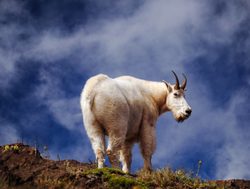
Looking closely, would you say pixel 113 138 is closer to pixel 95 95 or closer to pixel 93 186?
pixel 95 95

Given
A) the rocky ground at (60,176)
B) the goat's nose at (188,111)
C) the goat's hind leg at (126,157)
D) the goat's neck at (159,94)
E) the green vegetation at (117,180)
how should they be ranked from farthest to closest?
the goat's nose at (188,111), the goat's neck at (159,94), the goat's hind leg at (126,157), the green vegetation at (117,180), the rocky ground at (60,176)

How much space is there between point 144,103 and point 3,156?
5.79m

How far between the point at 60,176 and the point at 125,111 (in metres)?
3.88

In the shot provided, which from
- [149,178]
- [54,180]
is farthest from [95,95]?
[54,180]

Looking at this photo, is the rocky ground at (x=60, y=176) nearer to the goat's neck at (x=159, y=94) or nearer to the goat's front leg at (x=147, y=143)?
the goat's front leg at (x=147, y=143)

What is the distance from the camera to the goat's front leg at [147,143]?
589 inches

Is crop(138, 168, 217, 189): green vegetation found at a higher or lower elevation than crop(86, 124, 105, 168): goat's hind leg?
lower

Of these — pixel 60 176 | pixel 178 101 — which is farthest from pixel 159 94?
pixel 60 176

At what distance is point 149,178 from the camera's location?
11234 millimetres

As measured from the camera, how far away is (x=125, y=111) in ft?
44.3

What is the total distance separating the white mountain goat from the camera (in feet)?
42.9

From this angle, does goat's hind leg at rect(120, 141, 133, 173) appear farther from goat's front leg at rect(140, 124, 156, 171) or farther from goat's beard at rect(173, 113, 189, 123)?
goat's beard at rect(173, 113, 189, 123)

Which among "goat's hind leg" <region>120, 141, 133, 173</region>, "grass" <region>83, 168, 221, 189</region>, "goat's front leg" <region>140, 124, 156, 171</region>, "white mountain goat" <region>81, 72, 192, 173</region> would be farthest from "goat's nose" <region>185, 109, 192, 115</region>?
"grass" <region>83, 168, 221, 189</region>

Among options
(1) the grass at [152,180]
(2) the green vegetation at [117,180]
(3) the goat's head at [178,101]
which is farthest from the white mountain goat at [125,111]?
(2) the green vegetation at [117,180]
